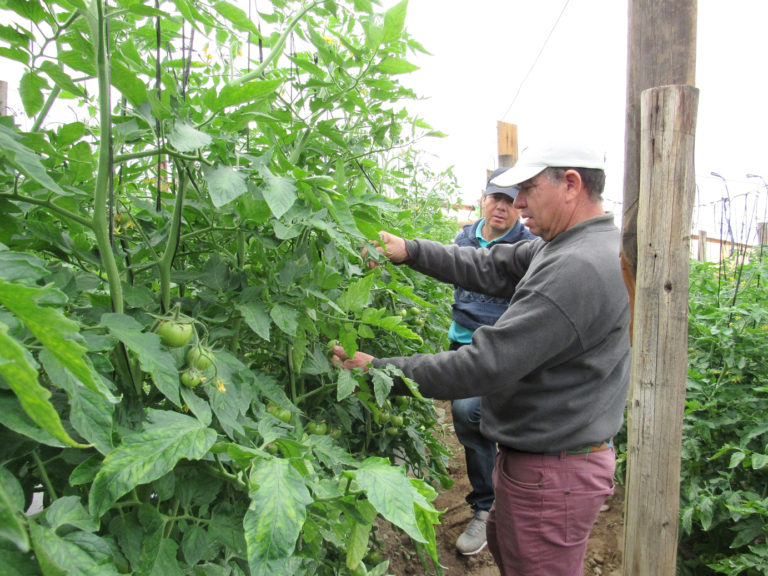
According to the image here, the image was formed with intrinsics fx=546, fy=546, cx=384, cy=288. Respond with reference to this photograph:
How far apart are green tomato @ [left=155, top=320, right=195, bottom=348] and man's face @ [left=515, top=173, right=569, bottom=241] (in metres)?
1.30

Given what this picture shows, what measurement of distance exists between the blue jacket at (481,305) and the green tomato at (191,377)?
211 centimetres

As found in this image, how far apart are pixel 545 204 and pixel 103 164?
55.4 inches

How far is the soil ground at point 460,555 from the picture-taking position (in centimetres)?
264

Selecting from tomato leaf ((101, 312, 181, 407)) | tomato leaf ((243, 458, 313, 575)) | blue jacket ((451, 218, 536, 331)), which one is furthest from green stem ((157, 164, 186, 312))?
blue jacket ((451, 218, 536, 331))

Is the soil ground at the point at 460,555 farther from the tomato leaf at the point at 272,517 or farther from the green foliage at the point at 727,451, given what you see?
the tomato leaf at the point at 272,517

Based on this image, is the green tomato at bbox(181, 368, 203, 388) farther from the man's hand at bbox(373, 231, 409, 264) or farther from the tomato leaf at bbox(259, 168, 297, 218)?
the man's hand at bbox(373, 231, 409, 264)

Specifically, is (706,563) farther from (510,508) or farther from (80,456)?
(80,456)

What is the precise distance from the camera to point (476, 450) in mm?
2971

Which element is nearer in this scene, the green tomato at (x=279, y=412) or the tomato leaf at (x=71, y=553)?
the tomato leaf at (x=71, y=553)

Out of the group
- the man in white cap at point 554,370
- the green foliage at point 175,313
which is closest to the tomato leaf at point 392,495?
the green foliage at point 175,313

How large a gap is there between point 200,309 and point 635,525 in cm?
139

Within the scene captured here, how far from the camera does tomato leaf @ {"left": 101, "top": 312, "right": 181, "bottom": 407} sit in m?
0.76

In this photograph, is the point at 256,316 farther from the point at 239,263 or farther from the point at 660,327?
the point at 660,327

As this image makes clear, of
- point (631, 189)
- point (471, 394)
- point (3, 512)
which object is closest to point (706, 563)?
point (471, 394)
